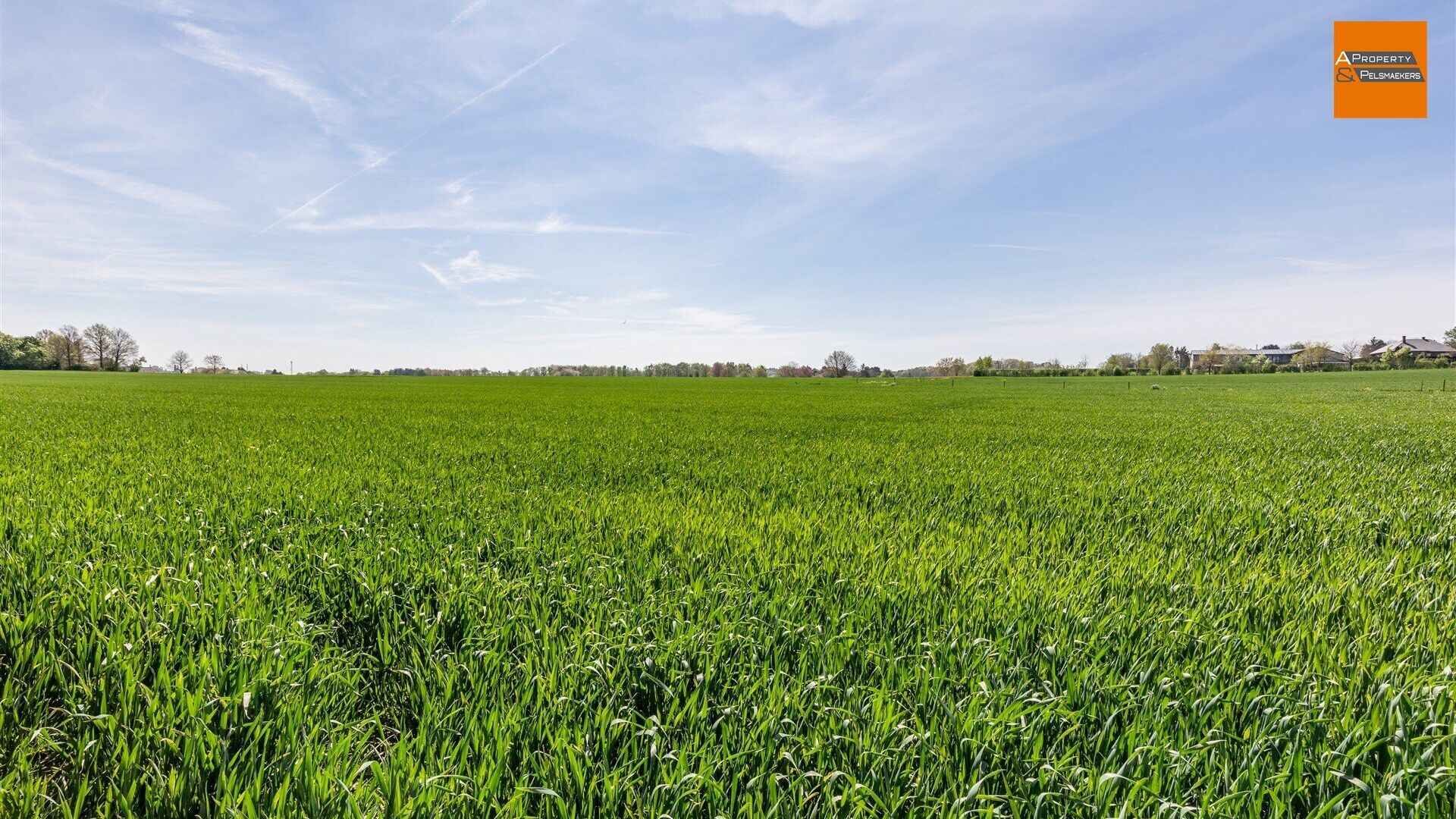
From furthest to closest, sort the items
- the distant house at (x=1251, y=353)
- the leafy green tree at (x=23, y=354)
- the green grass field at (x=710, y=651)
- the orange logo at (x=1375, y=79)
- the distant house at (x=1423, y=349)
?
1. the distant house at (x=1251, y=353)
2. the distant house at (x=1423, y=349)
3. the leafy green tree at (x=23, y=354)
4. the orange logo at (x=1375, y=79)
5. the green grass field at (x=710, y=651)

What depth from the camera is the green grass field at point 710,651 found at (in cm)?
212

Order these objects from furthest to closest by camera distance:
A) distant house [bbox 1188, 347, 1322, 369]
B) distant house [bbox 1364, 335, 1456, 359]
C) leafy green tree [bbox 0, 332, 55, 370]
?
distant house [bbox 1188, 347, 1322, 369] < distant house [bbox 1364, 335, 1456, 359] < leafy green tree [bbox 0, 332, 55, 370]

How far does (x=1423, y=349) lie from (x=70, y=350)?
342 m

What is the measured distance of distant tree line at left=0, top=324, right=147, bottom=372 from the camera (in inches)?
4380

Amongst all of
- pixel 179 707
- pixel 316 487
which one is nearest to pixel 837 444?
pixel 316 487

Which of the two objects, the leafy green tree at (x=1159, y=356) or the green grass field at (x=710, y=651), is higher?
the leafy green tree at (x=1159, y=356)

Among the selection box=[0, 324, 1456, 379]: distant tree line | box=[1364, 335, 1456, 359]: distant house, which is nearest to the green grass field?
box=[0, 324, 1456, 379]: distant tree line

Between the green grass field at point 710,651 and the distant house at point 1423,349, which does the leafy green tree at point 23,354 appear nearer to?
the green grass field at point 710,651

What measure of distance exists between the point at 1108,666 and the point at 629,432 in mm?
13005

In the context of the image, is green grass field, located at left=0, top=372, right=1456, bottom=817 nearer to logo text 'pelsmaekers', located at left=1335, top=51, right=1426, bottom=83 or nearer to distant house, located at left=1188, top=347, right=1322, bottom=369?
logo text 'pelsmaekers', located at left=1335, top=51, right=1426, bottom=83

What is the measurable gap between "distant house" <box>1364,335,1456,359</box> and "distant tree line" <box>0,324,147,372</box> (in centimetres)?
29963

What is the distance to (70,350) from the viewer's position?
13438 cm

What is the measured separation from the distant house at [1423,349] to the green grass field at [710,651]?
650 ft

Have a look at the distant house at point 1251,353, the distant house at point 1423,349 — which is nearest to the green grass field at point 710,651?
the distant house at point 1423,349
